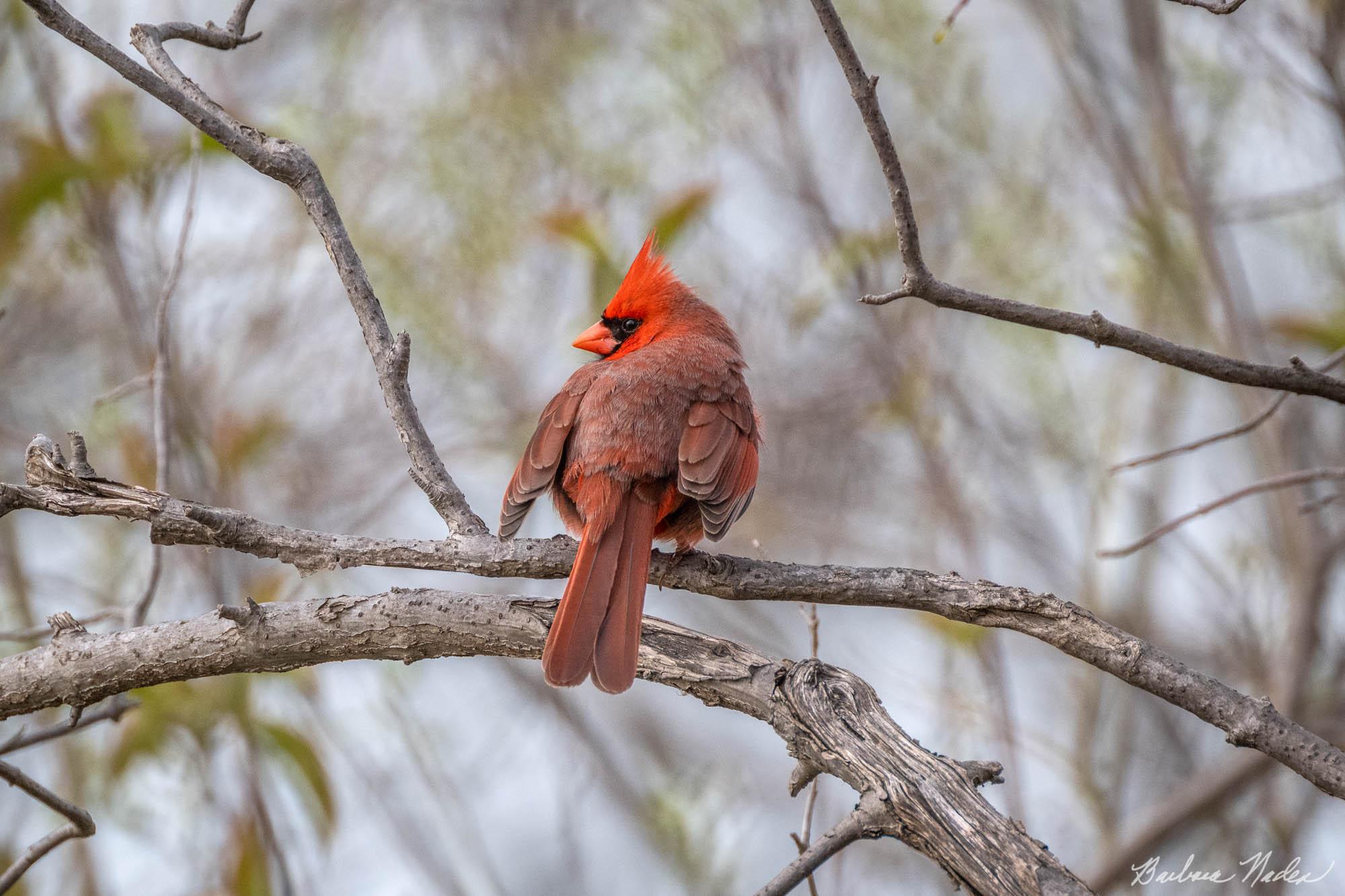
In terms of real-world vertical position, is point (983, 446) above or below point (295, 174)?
above

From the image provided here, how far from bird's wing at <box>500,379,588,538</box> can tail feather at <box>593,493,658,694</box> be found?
272 mm

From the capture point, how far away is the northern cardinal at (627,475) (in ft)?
8.14

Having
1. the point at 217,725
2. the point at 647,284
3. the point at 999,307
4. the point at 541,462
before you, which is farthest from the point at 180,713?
the point at 999,307

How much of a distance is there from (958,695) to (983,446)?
1.32m

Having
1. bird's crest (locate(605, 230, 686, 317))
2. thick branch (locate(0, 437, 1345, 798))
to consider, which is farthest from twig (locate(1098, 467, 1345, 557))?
bird's crest (locate(605, 230, 686, 317))

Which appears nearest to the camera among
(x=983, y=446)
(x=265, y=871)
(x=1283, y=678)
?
(x=265, y=871)

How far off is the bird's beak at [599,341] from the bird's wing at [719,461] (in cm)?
89

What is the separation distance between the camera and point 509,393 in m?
6.39

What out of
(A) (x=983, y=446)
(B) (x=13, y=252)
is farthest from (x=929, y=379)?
(B) (x=13, y=252)

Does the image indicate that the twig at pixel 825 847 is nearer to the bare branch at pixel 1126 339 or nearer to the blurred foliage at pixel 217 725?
the bare branch at pixel 1126 339

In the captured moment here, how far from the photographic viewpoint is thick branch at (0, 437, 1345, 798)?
6.49 ft

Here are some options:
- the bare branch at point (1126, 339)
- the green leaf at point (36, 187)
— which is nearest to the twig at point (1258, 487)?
the bare branch at point (1126, 339)

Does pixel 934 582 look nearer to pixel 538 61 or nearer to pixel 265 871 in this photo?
pixel 265 871

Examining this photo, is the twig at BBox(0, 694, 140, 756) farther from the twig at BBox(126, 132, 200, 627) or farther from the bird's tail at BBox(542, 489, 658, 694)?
the bird's tail at BBox(542, 489, 658, 694)
